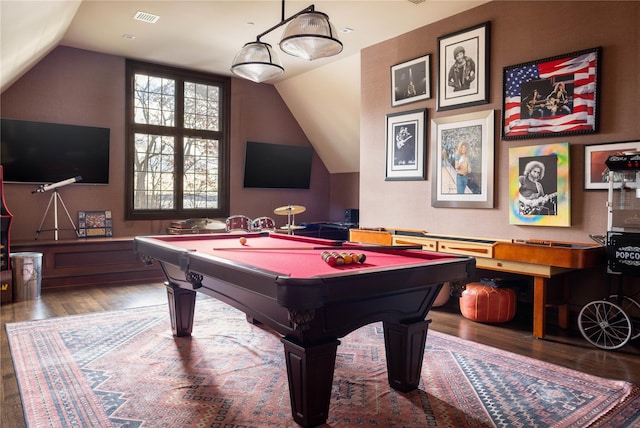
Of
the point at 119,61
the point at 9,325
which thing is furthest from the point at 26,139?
the point at 9,325

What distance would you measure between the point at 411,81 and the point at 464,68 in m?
0.70

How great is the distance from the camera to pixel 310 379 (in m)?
2.15

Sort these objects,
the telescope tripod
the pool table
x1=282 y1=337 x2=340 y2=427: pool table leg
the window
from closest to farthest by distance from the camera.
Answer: the pool table, x1=282 y1=337 x2=340 y2=427: pool table leg, the telescope tripod, the window

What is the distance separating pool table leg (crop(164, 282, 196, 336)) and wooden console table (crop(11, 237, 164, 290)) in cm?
207

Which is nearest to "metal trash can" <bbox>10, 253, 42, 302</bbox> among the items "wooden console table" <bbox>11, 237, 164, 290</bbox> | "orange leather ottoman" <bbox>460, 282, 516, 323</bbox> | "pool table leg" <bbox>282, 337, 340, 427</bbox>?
"wooden console table" <bbox>11, 237, 164, 290</bbox>

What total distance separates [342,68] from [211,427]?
5.29m

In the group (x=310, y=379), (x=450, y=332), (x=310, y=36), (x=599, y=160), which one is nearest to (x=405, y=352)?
(x=310, y=379)

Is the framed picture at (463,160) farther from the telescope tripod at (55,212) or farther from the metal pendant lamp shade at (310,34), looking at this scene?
the telescope tripod at (55,212)

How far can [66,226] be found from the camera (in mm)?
6043

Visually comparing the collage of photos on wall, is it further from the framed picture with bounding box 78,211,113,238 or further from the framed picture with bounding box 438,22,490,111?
the framed picture with bounding box 78,211,113,238

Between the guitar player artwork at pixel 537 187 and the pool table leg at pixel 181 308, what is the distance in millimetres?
3043

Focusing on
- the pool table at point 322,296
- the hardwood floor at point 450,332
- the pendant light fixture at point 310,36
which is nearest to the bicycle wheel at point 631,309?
the hardwood floor at point 450,332

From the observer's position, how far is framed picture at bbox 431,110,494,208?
4.52 metres

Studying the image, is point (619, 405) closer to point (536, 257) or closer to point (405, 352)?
point (405, 352)
